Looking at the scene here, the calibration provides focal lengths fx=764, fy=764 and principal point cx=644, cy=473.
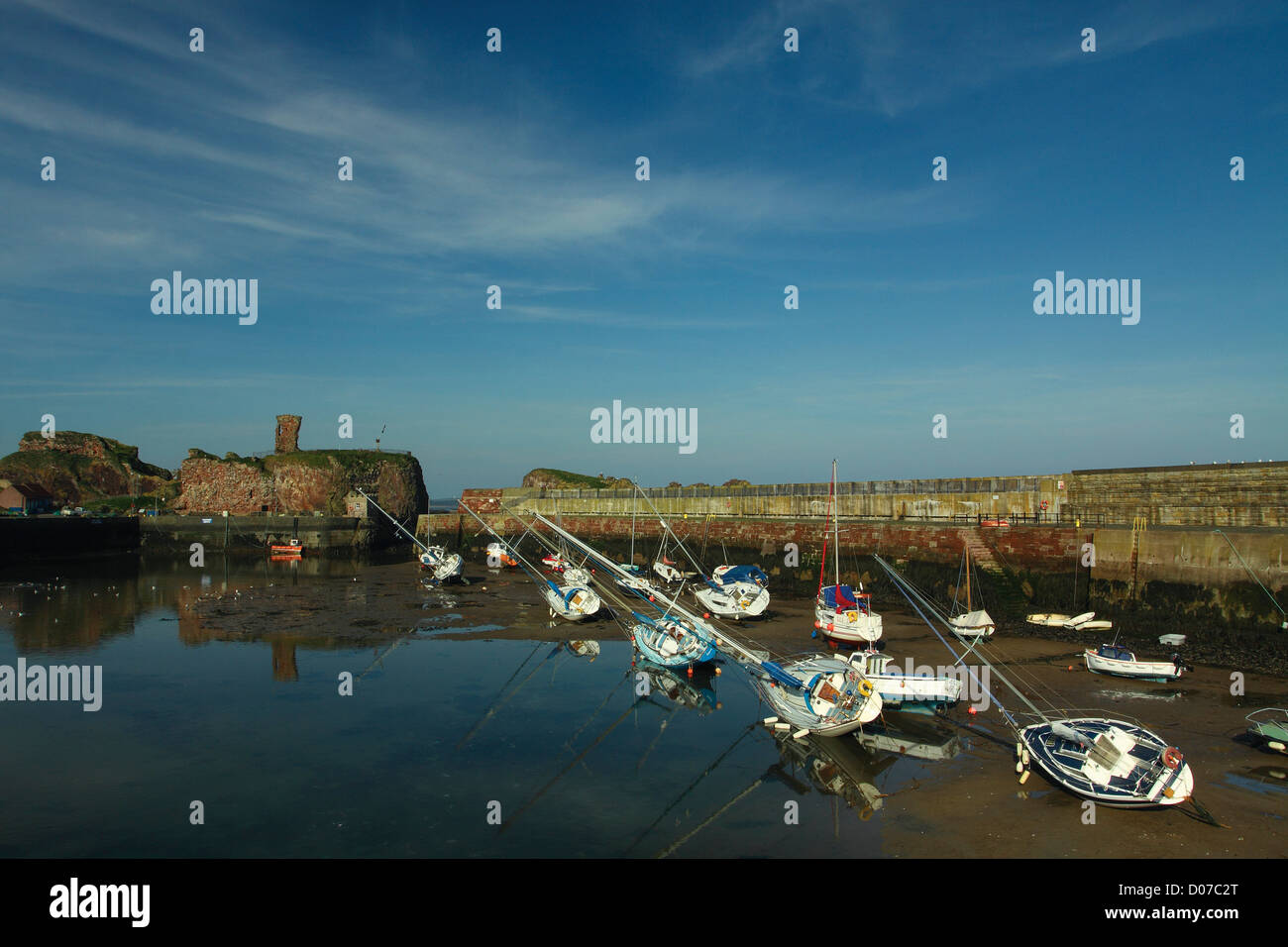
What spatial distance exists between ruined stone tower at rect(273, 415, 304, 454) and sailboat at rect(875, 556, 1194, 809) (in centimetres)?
7966

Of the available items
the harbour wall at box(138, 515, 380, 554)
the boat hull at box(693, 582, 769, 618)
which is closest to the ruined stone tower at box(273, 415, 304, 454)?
the harbour wall at box(138, 515, 380, 554)

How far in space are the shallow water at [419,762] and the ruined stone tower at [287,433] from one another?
56164mm

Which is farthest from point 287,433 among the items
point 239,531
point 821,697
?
point 821,697

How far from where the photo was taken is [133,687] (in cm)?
2164

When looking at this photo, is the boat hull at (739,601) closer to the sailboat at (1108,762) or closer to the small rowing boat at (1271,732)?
the sailboat at (1108,762)

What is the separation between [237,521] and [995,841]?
68704mm

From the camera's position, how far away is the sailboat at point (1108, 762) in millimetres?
12750

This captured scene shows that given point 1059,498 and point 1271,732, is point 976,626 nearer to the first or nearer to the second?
point 1271,732

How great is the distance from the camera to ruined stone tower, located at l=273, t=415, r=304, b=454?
80.7 meters

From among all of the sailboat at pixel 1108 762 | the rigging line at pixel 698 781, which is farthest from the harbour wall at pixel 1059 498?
the rigging line at pixel 698 781

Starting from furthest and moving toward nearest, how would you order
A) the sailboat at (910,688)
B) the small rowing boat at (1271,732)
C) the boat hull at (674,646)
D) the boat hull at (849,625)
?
1. the boat hull at (849,625)
2. the boat hull at (674,646)
3. the sailboat at (910,688)
4. the small rowing boat at (1271,732)

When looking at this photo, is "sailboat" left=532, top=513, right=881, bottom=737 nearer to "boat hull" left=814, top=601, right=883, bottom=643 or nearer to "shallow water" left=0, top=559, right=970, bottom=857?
"shallow water" left=0, top=559, right=970, bottom=857
